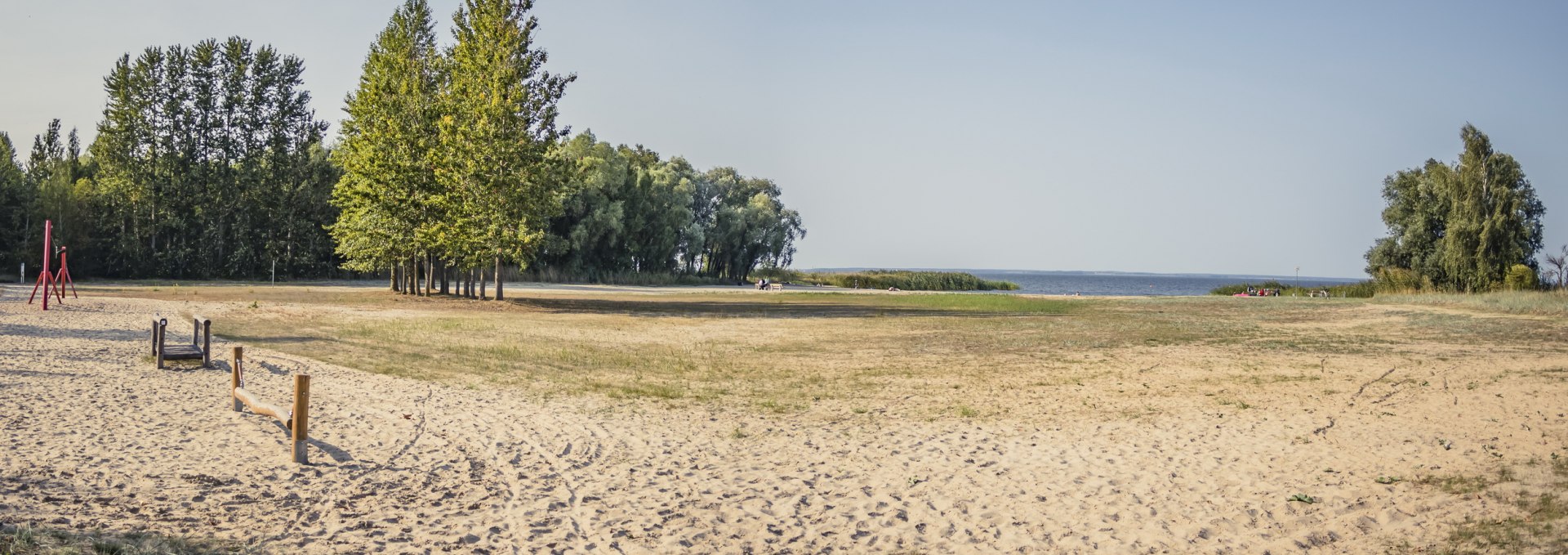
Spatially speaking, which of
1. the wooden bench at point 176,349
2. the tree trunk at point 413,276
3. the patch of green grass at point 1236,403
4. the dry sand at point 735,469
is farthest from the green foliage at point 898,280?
the dry sand at point 735,469

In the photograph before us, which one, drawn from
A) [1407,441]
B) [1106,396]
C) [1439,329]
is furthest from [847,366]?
[1439,329]

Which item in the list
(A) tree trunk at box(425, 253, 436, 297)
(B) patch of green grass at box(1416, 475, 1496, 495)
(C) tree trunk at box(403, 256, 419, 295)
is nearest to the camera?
(B) patch of green grass at box(1416, 475, 1496, 495)

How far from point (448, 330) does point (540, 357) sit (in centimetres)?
749

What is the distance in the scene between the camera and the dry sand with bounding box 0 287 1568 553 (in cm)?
797

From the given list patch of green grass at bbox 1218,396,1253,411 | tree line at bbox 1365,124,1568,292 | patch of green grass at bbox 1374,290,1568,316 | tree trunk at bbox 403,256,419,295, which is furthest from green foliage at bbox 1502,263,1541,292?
tree trunk at bbox 403,256,419,295

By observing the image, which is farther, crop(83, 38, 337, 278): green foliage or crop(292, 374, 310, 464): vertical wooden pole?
crop(83, 38, 337, 278): green foliage

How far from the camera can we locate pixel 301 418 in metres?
9.57

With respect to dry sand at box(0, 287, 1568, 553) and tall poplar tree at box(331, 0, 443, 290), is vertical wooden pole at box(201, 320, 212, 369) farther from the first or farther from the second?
tall poplar tree at box(331, 0, 443, 290)

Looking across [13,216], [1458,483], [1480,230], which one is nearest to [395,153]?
[13,216]

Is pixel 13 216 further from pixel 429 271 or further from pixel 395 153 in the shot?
pixel 395 153

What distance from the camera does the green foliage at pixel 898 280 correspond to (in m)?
85.6

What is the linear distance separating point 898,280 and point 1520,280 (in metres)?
46.9

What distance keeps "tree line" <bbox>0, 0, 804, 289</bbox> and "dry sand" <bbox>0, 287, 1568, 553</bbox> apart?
2376 cm

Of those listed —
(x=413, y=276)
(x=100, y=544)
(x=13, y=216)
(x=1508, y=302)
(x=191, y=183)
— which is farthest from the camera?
(x=191, y=183)
